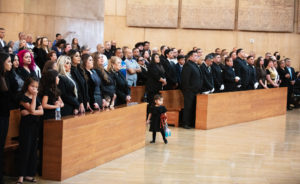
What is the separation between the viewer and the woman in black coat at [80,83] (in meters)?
7.47

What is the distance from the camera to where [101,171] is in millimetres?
7008

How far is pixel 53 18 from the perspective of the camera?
13328 millimetres

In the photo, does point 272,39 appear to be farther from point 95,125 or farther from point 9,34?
point 95,125

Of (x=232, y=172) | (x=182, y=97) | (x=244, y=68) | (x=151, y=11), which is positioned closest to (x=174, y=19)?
(x=151, y=11)

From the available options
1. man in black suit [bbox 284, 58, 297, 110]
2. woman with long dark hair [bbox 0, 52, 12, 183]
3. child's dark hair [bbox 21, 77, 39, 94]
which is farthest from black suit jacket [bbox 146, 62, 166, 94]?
man in black suit [bbox 284, 58, 297, 110]

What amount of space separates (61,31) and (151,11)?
724cm

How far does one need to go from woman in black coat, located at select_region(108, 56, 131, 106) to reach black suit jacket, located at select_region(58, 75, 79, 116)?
64.1 inches

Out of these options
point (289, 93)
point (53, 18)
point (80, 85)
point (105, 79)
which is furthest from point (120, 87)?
point (289, 93)

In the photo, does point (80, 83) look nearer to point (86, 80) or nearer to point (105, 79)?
point (86, 80)

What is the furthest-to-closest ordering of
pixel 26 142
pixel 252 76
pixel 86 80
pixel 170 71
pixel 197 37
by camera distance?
pixel 197 37 → pixel 252 76 → pixel 170 71 → pixel 86 80 → pixel 26 142

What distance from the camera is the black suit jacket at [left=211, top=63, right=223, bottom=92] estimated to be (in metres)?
12.7

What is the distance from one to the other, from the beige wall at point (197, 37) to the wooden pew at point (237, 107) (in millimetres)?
5056

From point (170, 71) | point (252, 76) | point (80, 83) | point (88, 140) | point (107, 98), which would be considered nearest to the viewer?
point (88, 140)

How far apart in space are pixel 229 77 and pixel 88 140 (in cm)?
695
